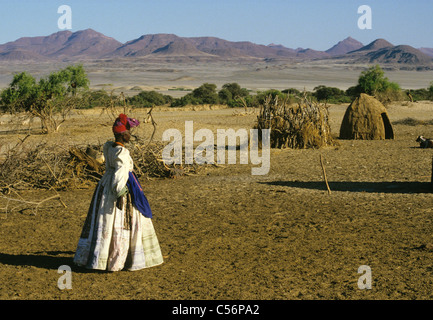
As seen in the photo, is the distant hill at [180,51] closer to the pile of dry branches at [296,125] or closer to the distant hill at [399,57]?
the distant hill at [399,57]

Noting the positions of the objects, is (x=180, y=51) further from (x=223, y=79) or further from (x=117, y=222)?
(x=117, y=222)

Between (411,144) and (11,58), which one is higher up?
(11,58)

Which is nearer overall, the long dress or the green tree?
the long dress

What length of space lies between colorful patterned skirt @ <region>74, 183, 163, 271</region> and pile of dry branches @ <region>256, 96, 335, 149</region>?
334 inches

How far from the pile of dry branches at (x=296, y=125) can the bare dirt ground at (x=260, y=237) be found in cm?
242

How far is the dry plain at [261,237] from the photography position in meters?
5.03

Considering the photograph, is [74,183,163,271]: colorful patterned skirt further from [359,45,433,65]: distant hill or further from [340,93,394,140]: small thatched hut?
[359,45,433,65]: distant hill

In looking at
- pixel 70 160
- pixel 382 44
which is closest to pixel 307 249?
pixel 70 160

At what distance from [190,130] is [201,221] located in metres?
9.24

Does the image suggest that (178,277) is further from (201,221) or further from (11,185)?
(11,185)

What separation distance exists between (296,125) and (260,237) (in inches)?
286

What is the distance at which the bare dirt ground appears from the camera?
503cm

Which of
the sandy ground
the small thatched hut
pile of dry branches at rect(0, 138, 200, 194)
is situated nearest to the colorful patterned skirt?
pile of dry branches at rect(0, 138, 200, 194)

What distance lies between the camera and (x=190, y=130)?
53.9ft
